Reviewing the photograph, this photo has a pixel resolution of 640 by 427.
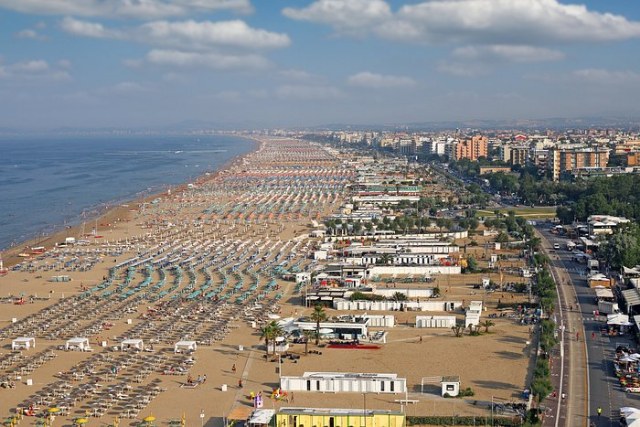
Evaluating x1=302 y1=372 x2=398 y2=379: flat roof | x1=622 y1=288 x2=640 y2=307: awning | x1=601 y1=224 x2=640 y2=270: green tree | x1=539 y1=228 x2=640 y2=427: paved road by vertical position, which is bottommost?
x1=539 y1=228 x2=640 y2=427: paved road

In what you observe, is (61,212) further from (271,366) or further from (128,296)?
(271,366)

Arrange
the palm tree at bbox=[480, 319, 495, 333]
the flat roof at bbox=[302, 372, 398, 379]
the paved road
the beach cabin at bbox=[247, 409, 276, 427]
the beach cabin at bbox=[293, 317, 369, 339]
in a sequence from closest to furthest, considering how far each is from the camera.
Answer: the beach cabin at bbox=[247, 409, 276, 427] → the paved road → the flat roof at bbox=[302, 372, 398, 379] → the beach cabin at bbox=[293, 317, 369, 339] → the palm tree at bbox=[480, 319, 495, 333]

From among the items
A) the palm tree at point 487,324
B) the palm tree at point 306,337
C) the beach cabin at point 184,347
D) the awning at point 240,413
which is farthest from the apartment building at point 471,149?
the awning at point 240,413

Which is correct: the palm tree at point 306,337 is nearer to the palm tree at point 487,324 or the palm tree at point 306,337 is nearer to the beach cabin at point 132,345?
the beach cabin at point 132,345

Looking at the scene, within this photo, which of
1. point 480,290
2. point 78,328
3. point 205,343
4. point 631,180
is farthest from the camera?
point 631,180

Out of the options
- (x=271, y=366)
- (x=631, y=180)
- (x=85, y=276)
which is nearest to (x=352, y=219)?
(x=85, y=276)

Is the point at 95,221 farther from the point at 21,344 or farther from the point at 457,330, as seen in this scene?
the point at 457,330

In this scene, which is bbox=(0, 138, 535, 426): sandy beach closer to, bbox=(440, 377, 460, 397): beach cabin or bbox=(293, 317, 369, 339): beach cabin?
bbox=(440, 377, 460, 397): beach cabin

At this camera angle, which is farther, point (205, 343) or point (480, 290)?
point (480, 290)


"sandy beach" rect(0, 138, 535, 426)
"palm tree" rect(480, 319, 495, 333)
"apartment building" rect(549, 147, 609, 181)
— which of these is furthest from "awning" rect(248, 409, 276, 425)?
"apartment building" rect(549, 147, 609, 181)
